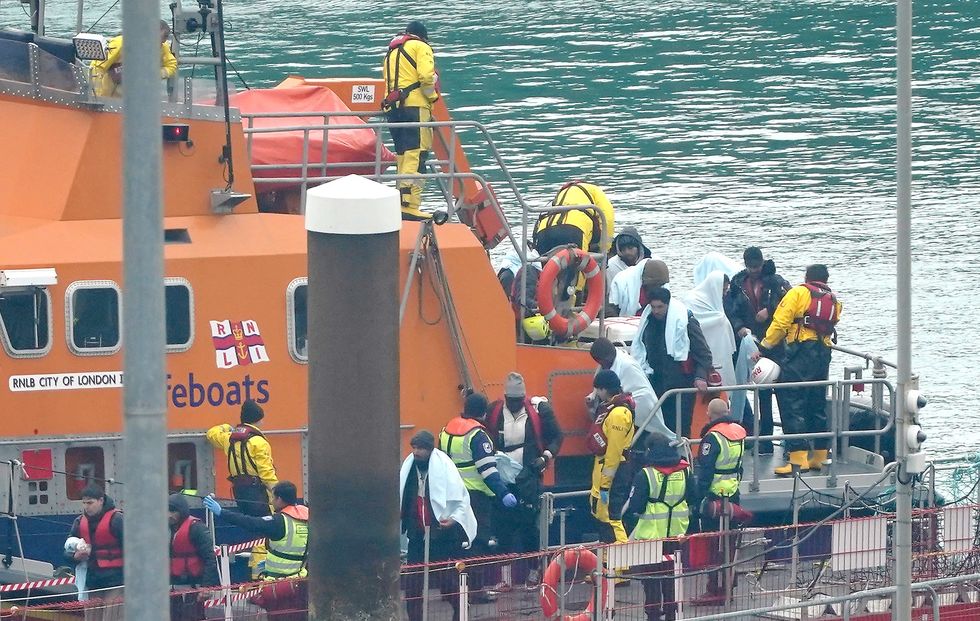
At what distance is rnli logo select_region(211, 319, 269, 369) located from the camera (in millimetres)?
9953

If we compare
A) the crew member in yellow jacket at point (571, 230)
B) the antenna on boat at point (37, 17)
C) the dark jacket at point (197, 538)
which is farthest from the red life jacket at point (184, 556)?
the antenna on boat at point (37, 17)

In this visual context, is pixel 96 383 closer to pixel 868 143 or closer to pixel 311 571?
pixel 311 571

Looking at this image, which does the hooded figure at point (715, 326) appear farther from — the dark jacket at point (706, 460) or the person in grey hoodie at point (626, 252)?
the dark jacket at point (706, 460)

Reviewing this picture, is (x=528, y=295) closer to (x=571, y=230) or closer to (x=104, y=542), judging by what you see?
(x=571, y=230)

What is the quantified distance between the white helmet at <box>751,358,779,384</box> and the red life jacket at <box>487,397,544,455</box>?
7.21 ft

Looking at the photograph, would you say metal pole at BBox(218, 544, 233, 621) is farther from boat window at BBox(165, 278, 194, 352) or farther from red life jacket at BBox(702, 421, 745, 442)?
red life jacket at BBox(702, 421, 745, 442)

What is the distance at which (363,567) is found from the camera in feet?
21.1

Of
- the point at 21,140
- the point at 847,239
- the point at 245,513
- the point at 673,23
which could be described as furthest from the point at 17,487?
the point at 673,23

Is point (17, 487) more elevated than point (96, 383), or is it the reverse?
point (96, 383)

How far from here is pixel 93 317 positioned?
32.0 ft

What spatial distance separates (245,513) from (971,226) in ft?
67.9

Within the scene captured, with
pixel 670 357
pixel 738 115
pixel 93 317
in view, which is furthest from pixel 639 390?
pixel 738 115

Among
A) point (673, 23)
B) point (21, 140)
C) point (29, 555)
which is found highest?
point (673, 23)

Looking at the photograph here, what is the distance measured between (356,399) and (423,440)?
10.8 feet
